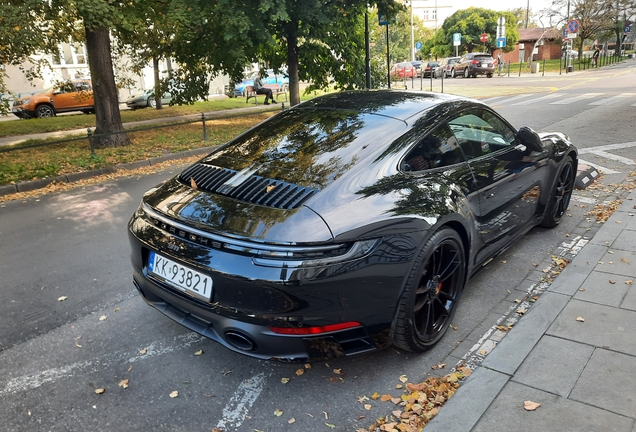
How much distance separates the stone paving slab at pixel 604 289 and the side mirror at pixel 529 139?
1.13 metres

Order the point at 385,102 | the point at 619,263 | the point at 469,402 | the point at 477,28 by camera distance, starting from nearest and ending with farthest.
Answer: the point at 469,402, the point at 385,102, the point at 619,263, the point at 477,28

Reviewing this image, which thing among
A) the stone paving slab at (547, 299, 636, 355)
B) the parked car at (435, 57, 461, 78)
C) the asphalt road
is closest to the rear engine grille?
the asphalt road

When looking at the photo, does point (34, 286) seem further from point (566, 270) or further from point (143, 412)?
point (566, 270)

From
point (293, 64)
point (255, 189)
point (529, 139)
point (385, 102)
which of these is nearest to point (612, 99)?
point (293, 64)

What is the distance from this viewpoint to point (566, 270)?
13.4ft

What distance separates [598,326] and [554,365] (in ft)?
2.06

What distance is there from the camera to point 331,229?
2463 mm

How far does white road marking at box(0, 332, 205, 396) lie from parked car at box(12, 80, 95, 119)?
20777 millimetres

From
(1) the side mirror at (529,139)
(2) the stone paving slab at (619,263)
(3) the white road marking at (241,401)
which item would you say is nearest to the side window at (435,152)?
(1) the side mirror at (529,139)

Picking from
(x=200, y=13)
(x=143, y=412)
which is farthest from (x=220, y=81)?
(x=143, y=412)

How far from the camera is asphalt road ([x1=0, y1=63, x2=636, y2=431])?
259 cm

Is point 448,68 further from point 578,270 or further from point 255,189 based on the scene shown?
point 255,189

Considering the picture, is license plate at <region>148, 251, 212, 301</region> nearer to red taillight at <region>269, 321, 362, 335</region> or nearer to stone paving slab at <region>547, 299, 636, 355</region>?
red taillight at <region>269, 321, 362, 335</region>

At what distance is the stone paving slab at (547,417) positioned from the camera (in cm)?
233
